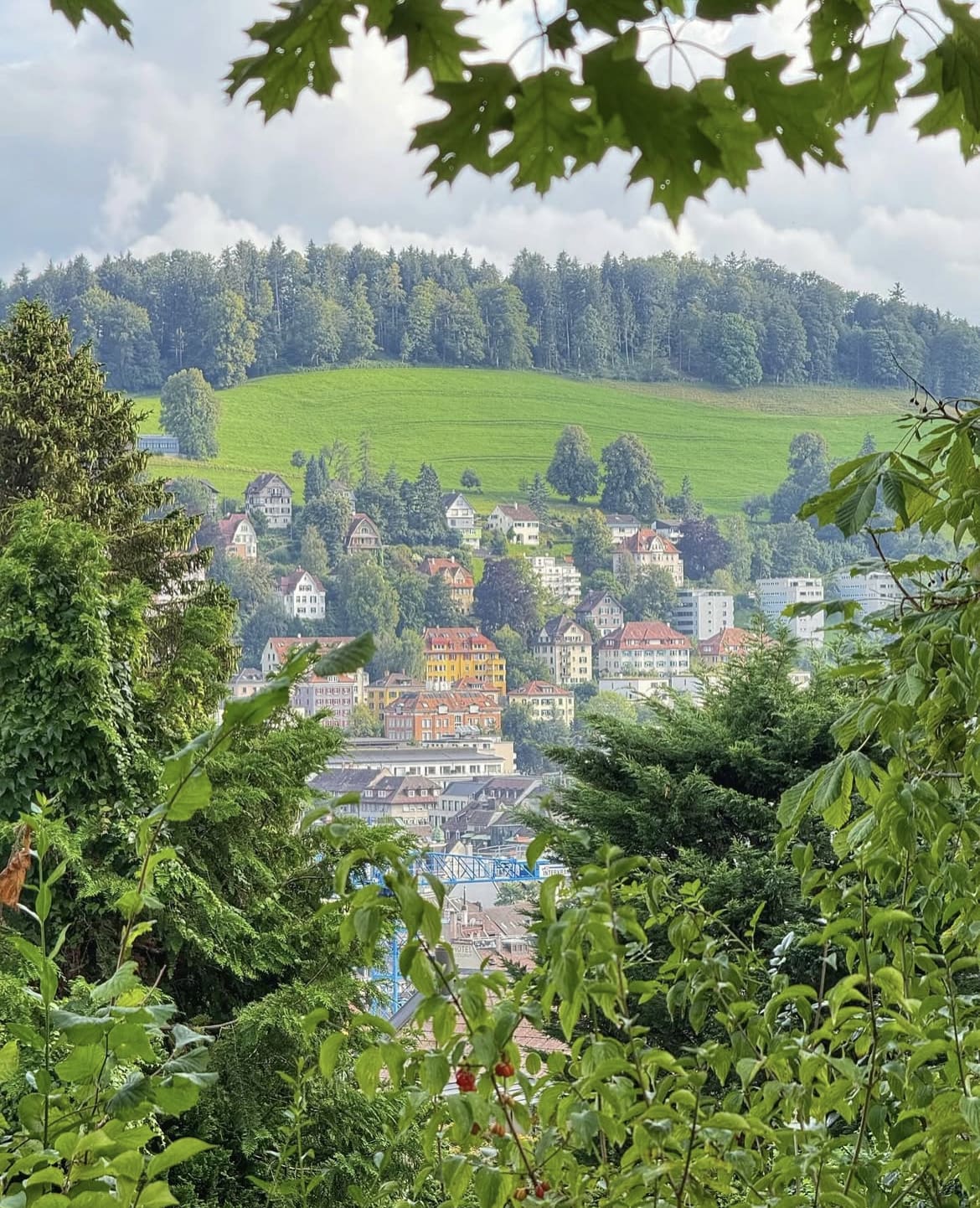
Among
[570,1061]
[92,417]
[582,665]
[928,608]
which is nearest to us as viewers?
[570,1061]

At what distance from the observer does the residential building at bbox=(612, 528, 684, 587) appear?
51844mm

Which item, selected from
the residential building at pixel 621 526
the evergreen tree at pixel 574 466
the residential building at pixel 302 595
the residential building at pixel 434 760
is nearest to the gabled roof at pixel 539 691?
the residential building at pixel 434 760

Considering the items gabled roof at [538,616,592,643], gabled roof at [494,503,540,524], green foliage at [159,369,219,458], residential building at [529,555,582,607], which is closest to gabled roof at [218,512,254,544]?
green foliage at [159,369,219,458]

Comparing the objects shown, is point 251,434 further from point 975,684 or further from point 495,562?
point 975,684

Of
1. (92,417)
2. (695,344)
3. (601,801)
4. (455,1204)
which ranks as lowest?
(601,801)

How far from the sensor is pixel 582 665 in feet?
160

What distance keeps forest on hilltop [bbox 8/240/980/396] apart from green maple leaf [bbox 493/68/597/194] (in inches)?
2183

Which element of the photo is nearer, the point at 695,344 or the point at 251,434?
the point at 251,434

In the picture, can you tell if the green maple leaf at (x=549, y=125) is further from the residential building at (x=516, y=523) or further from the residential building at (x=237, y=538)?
the residential building at (x=516, y=523)

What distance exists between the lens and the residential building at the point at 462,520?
52562 millimetres

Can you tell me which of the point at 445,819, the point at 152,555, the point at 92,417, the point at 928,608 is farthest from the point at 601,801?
the point at 445,819

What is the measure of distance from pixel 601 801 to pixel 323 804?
6536 mm

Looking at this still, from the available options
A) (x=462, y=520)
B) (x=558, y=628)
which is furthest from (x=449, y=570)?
(x=558, y=628)

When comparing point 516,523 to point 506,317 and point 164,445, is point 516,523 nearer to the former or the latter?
point 506,317
